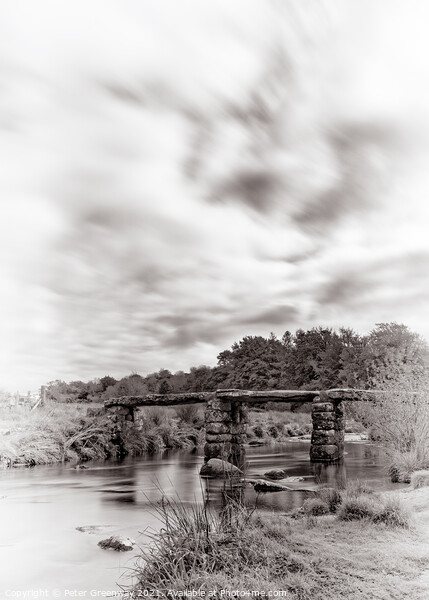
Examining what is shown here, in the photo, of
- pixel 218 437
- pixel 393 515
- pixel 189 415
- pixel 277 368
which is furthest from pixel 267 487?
pixel 277 368

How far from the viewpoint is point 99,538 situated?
9.37 metres

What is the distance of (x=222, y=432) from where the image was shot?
2044 centimetres

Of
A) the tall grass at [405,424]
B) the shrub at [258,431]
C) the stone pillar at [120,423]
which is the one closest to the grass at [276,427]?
the shrub at [258,431]

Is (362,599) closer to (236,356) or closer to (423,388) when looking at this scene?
(423,388)

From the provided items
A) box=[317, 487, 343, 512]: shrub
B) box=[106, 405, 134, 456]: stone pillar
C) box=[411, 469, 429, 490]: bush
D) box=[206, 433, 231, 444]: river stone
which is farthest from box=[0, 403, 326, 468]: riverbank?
box=[411, 469, 429, 490]: bush

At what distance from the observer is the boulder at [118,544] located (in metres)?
8.30

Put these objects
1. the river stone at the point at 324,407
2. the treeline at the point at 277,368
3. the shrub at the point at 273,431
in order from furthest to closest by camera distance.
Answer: the treeline at the point at 277,368
the shrub at the point at 273,431
the river stone at the point at 324,407

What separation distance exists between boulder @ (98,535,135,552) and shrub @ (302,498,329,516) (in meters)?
→ 3.20

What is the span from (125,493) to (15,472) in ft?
23.3

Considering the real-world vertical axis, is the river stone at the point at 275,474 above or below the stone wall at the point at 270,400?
below

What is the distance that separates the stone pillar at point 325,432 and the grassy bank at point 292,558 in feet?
38.9

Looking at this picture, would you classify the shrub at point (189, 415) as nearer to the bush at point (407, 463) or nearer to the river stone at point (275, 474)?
the river stone at point (275, 474)

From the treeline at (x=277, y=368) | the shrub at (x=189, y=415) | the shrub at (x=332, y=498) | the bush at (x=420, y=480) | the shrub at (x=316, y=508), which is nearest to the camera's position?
the shrub at (x=316, y=508)

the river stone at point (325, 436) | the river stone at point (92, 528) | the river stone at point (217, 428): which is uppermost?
the river stone at point (217, 428)
